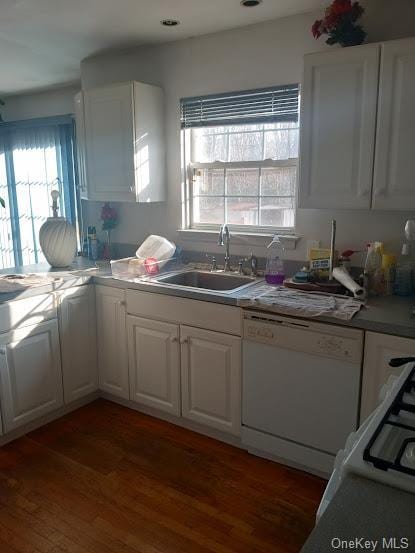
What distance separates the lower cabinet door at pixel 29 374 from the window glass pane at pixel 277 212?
58.5 inches

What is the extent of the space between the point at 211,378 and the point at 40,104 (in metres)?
3.41

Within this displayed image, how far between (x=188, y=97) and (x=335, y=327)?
1.89 meters

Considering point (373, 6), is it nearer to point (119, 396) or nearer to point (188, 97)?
point (188, 97)

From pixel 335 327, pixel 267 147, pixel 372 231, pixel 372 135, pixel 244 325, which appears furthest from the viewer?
pixel 267 147

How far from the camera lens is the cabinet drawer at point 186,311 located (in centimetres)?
239

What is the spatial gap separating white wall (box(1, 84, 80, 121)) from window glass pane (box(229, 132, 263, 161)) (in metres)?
1.95

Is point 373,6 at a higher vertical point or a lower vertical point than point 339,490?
higher

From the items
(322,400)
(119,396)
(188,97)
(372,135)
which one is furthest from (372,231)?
(119,396)

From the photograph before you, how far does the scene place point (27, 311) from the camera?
2596 millimetres

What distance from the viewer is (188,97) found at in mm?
3057

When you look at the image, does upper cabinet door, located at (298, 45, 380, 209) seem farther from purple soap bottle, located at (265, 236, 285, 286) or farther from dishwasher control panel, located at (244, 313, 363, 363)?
dishwasher control panel, located at (244, 313, 363, 363)

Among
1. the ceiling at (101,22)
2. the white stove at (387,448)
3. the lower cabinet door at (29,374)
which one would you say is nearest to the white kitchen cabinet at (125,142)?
the ceiling at (101,22)

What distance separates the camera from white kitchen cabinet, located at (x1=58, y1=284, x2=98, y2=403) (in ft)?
9.29

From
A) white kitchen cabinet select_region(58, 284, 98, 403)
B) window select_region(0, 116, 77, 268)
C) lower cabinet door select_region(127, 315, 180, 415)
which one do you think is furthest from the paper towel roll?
window select_region(0, 116, 77, 268)
